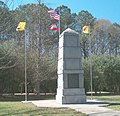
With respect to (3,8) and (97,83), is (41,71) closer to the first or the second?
(97,83)

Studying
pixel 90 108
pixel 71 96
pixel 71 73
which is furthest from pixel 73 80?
pixel 90 108

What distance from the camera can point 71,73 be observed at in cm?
2078

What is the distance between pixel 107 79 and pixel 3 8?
37862 mm

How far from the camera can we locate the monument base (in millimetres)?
20422

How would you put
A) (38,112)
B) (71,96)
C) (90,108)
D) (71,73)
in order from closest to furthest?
(38,112), (90,108), (71,96), (71,73)

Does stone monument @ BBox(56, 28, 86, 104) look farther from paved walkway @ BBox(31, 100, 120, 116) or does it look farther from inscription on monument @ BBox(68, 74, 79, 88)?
paved walkway @ BBox(31, 100, 120, 116)

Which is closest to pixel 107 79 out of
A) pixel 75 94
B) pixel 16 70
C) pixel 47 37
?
pixel 47 37

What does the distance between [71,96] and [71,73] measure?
150 cm

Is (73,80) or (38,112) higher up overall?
(73,80)

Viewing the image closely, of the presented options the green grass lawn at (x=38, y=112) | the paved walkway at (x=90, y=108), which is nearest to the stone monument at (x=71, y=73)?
the paved walkway at (x=90, y=108)

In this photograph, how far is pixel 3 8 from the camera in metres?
9.82

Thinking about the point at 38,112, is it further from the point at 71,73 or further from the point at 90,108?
the point at 71,73

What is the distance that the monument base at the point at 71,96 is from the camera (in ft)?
67.0

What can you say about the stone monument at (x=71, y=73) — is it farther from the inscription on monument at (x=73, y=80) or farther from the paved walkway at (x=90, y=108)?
the paved walkway at (x=90, y=108)
